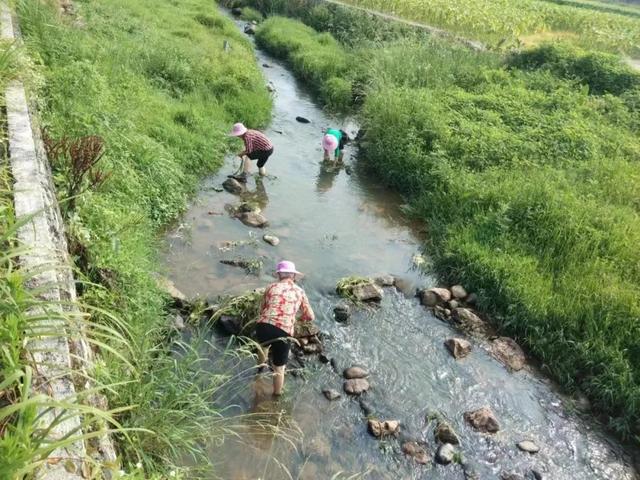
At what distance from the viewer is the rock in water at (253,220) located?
10.4 meters

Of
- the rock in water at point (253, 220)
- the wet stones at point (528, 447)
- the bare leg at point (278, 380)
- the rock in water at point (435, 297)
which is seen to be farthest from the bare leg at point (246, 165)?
the wet stones at point (528, 447)

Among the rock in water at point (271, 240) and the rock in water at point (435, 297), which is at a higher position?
the rock in water at point (435, 297)

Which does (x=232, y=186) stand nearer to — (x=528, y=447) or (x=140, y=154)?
(x=140, y=154)

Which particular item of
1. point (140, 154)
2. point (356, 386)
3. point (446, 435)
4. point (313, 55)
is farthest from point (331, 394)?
point (313, 55)

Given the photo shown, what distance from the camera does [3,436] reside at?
9.78 feet

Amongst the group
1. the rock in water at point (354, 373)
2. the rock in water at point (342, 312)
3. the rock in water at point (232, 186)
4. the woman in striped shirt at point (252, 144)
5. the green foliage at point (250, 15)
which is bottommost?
the green foliage at point (250, 15)

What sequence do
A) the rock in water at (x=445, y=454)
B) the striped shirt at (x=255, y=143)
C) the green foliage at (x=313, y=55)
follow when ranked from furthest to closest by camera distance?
1. the green foliage at (x=313, y=55)
2. the striped shirt at (x=255, y=143)
3. the rock in water at (x=445, y=454)

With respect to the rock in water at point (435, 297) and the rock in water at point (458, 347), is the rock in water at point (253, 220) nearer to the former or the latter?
the rock in water at point (435, 297)

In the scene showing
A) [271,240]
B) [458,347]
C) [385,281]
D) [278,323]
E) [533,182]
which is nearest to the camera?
[278,323]

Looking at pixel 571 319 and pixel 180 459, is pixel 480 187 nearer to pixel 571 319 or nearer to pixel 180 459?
pixel 571 319

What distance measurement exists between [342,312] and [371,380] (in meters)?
1.34

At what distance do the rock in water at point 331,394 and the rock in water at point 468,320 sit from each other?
2703mm

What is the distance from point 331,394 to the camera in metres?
6.80

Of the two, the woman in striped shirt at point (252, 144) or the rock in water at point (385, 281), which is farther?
the woman in striped shirt at point (252, 144)
